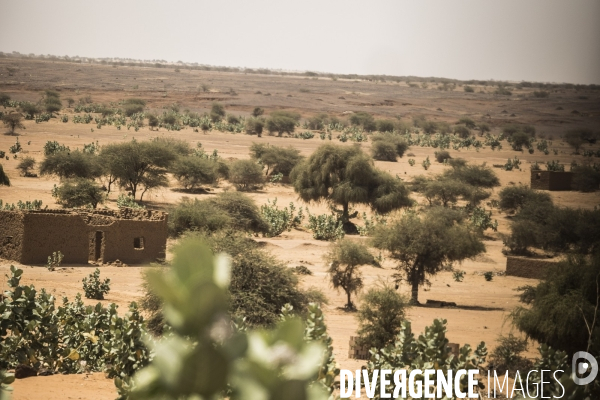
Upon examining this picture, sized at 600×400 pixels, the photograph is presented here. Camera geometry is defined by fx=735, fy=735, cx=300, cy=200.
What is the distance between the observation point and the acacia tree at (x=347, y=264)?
22016 millimetres

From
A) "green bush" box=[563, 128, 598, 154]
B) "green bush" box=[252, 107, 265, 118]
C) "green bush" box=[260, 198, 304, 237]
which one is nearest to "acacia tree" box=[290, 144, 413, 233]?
"green bush" box=[260, 198, 304, 237]

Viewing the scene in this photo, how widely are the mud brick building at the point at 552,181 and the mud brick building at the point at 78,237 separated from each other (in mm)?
26433

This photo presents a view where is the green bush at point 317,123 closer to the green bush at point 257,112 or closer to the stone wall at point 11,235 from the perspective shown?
the green bush at point 257,112

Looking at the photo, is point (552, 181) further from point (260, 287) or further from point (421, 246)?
point (260, 287)

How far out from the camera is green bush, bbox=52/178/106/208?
2930cm

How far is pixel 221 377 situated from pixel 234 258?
16.2 metres

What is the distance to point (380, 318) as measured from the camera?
16.5 meters

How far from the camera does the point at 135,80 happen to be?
369ft

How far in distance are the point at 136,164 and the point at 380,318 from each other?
21.2 meters

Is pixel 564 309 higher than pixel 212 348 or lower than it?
lower

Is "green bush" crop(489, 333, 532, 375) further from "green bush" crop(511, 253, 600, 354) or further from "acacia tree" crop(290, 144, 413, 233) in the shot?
"acacia tree" crop(290, 144, 413, 233)

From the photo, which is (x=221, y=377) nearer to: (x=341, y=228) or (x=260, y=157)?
(x=341, y=228)

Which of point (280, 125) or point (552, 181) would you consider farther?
point (280, 125)

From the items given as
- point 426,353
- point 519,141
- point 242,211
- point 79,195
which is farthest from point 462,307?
point 519,141
